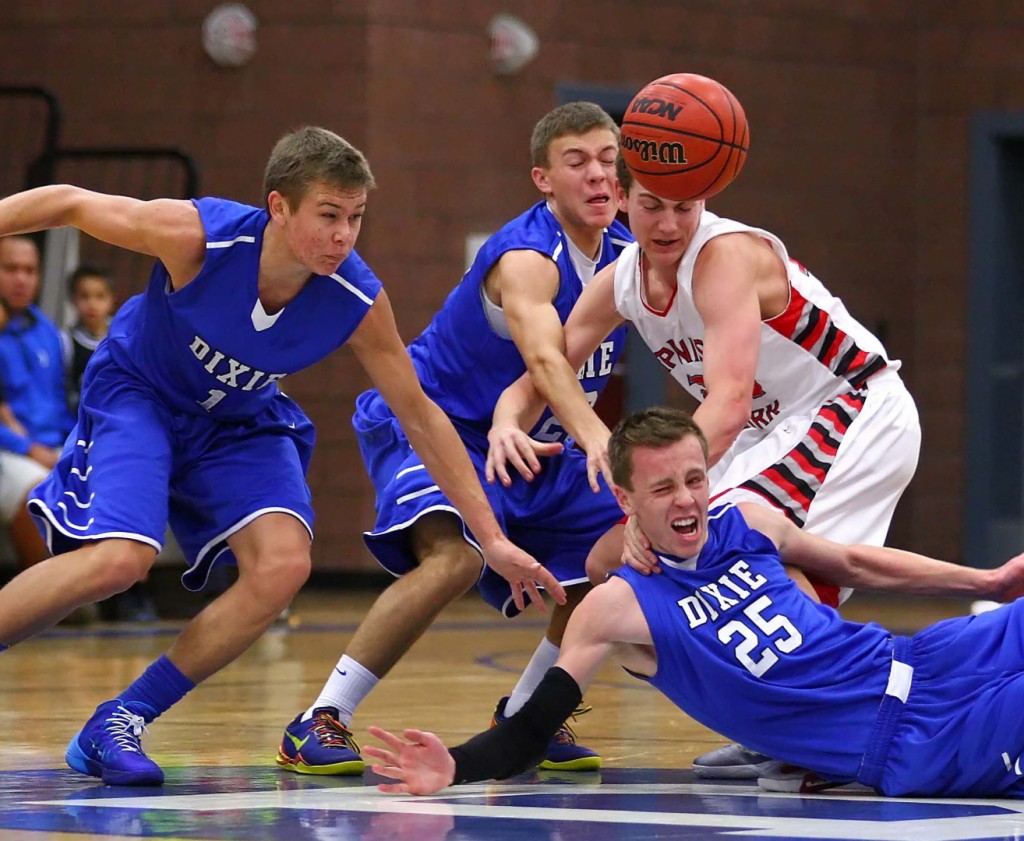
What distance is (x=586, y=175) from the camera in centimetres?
562

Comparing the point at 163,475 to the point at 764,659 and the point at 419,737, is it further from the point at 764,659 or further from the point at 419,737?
the point at 764,659

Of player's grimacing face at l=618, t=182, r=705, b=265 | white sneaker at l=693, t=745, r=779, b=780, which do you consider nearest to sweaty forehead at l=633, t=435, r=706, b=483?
player's grimacing face at l=618, t=182, r=705, b=265

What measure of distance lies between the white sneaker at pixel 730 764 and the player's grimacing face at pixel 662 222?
1.20 metres

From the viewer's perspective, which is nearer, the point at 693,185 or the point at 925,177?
the point at 693,185

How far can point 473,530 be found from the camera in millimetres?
5121

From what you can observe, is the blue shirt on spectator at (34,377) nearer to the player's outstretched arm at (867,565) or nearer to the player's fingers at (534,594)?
the player's fingers at (534,594)

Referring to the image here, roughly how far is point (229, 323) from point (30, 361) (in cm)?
499

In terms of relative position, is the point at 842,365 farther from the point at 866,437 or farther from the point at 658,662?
the point at 658,662

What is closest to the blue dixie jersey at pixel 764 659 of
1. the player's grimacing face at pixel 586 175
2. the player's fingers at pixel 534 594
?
the player's fingers at pixel 534 594

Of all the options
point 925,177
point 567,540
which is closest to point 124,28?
point 925,177

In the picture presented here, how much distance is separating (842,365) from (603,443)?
691mm

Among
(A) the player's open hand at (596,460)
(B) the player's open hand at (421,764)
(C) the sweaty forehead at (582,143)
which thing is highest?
(C) the sweaty forehead at (582,143)

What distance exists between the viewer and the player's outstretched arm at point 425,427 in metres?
5.04

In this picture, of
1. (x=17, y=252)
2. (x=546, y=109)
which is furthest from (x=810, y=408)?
(x=546, y=109)
